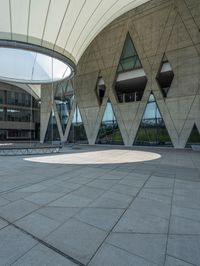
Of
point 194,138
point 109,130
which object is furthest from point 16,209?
point 109,130

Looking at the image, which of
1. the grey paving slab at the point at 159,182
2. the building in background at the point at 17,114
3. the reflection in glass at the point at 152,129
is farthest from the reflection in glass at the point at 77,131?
the grey paving slab at the point at 159,182

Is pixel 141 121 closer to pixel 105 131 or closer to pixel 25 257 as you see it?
pixel 105 131

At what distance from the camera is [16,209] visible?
4652 mm

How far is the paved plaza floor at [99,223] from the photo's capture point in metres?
2.87

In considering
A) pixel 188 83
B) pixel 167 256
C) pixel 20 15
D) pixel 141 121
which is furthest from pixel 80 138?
pixel 167 256

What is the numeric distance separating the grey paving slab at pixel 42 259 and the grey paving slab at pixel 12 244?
4.3 inches

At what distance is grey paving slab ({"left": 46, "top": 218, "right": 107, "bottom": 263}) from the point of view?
296cm

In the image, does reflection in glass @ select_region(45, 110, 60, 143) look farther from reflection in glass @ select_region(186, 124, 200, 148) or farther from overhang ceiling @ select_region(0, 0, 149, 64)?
reflection in glass @ select_region(186, 124, 200, 148)

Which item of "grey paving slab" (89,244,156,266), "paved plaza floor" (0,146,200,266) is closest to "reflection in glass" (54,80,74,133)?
"paved plaza floor" (0,146,200,266)

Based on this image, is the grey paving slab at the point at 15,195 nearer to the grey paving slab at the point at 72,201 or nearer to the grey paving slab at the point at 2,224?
the grey paving slab at the point at 72,201

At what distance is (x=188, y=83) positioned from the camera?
863 inches

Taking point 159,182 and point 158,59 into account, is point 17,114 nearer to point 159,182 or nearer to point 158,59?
point 158,59

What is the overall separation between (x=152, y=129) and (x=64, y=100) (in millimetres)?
17638

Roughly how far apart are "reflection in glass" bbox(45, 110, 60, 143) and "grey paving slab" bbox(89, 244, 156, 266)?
34504mm
